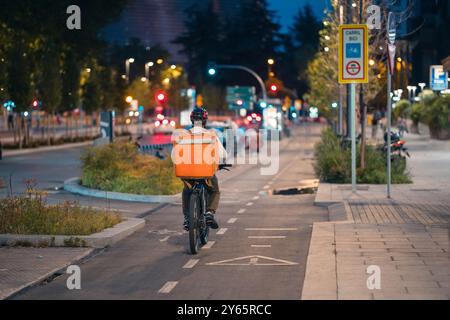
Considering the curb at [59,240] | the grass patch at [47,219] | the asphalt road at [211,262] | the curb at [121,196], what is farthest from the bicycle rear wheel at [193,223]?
the curb at [121,196]

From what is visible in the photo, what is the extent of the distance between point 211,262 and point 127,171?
1320 cm

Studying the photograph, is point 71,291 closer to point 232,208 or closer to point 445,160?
point 232,208

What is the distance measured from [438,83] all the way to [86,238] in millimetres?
44358

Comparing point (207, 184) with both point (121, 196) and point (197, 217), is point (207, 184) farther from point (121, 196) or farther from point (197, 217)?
point (121, 196)

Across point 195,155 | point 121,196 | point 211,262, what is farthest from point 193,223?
point 121,196

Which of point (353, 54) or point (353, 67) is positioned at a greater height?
point (353, 54)

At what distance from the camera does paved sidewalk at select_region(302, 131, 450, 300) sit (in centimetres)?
1048

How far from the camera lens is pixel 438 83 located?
56219 mm

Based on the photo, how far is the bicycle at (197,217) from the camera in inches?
532

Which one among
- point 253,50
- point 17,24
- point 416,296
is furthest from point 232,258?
point 253,50

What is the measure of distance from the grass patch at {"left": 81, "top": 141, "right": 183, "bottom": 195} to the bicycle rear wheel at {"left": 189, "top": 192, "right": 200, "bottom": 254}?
31.2ft

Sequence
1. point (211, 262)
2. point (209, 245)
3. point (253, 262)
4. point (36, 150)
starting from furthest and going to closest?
point (36, 150) → point (209, 245) → point (211, 262) → point (253, 262)

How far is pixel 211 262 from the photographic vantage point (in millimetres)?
12945

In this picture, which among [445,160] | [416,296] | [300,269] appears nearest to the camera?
[416,296]
